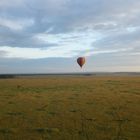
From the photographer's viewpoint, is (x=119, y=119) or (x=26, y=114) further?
(x=26, y=114)

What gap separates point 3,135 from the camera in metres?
11.9

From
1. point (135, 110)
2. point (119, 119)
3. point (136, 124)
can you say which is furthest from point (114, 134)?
point (135, 110)

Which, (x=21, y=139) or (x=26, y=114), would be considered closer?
(x=21, y=139)

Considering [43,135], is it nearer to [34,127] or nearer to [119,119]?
[34,127]

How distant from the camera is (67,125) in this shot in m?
13.8

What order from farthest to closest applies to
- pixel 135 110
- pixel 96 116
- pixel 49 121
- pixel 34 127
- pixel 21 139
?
pixel 135 110 < pixel 96 116 < pixel 49 121 < pixel 34 127 < pixel 21 139

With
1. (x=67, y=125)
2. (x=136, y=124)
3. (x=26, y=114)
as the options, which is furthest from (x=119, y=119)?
(x=26, y=114)

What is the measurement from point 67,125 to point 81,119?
1713 mm

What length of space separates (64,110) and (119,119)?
14.4ft

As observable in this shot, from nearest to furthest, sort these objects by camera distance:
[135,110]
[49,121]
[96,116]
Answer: [49,121] → [96,116] → [135,110]

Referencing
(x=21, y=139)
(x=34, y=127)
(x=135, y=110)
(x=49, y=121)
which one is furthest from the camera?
(x=135, y=110)

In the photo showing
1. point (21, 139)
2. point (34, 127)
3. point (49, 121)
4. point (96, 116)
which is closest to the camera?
point (21, 139)

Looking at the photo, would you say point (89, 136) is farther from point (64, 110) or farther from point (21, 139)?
point (64, 110)

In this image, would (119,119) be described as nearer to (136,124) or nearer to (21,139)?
(136,124)
